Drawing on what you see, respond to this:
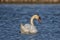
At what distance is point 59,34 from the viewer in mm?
11273

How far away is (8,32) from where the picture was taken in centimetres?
1183

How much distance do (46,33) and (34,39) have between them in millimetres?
1296

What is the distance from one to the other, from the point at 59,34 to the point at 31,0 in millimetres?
20990

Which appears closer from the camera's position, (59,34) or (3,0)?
(59,34)

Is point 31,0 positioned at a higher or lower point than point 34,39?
lower

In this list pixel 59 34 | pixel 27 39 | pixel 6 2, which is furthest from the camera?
pixel 6 2

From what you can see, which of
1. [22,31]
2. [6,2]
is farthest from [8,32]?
[6,2]

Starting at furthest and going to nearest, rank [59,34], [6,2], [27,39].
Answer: [6,2]
[59,34]
[27,39]

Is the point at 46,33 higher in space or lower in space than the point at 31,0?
higher

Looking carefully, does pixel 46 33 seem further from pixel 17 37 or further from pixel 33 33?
pixel 17 37

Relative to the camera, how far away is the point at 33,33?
1138cm

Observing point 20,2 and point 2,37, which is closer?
point 2,37

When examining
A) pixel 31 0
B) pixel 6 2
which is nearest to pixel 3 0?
pixel 6 2

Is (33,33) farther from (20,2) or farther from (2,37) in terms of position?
(20,2)
